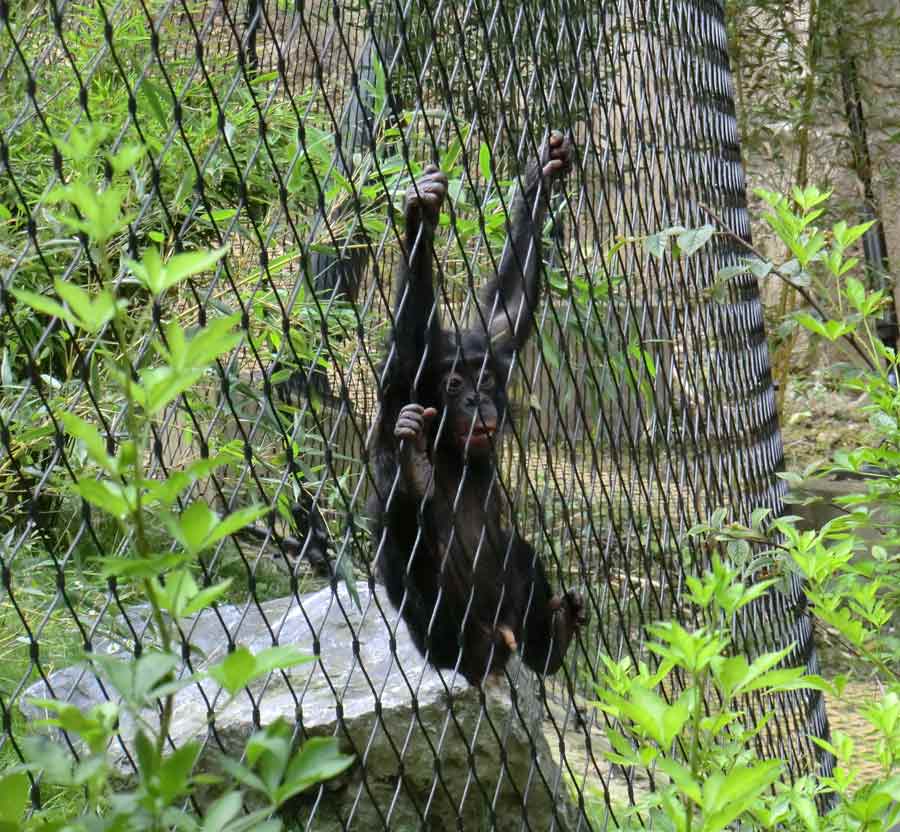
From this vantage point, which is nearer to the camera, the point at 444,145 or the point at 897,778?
the point at 897,778

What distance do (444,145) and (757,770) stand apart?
10.1 feet

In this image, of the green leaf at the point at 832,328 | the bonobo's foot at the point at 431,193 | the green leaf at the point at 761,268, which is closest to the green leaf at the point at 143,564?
the green leaf at the point at 832,328

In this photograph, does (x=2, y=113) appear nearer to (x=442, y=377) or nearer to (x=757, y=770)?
(x=442, y=377)

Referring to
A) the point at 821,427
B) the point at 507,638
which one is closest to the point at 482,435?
the point at 507,638

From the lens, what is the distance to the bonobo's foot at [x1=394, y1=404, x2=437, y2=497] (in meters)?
2.61

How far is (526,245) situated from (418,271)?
1.24 ft

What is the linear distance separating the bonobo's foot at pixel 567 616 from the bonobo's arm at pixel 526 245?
0.84 m

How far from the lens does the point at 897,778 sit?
1.50 metres

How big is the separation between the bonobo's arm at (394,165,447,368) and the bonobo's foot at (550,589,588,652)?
796 mm

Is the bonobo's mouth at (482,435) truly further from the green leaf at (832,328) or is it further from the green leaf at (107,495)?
the green leaf at (107,495)

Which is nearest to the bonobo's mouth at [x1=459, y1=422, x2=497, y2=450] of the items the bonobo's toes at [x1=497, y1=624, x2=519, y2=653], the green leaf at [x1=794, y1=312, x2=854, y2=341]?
the bonobo's toes at [x1=497, y1=624, x2=519, y2=653]

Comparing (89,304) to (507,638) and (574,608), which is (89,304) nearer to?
(507,638)

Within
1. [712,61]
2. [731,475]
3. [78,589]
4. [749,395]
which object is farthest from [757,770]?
[712,61]

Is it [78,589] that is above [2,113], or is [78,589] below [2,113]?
below
